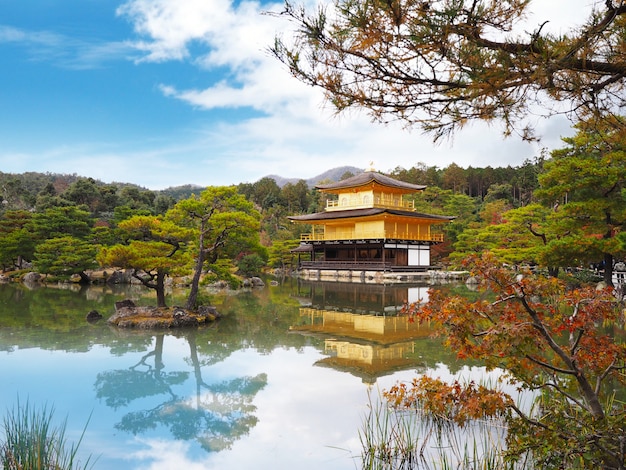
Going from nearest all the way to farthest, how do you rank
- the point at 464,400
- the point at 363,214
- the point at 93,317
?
the point at 464,400, the point at 93,317, the point at 363,214

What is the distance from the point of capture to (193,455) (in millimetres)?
3852

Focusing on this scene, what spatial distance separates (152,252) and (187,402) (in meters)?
5.37

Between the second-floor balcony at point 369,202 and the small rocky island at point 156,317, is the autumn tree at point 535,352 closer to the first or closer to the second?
the small rocky island at point 156,317

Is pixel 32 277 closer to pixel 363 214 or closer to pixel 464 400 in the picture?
pixel 363 214

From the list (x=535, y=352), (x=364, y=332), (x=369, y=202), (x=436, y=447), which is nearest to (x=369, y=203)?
(x=369, y=202)

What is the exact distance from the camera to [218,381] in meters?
5.93

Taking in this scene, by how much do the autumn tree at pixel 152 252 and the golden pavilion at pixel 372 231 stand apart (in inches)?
585

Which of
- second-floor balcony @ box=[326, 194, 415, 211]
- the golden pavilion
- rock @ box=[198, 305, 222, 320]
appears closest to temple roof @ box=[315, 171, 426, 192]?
the golden pavilion

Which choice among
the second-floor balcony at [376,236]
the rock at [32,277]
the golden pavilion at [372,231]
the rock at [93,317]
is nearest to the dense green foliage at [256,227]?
the rock at [32,277]

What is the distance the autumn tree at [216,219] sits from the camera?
10.7m

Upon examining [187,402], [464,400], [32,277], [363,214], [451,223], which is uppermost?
[363,214]

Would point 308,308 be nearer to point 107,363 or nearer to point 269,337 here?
point 269,337

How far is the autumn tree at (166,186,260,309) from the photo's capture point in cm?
1073

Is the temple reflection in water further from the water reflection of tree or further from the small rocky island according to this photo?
the small rocky island
